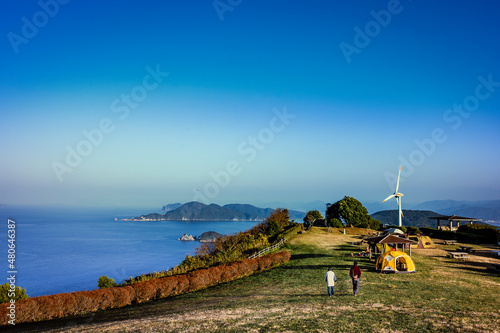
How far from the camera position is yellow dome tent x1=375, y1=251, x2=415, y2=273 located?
26.0 m

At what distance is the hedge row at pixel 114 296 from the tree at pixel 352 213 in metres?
46.4

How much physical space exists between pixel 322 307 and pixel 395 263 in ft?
41.4

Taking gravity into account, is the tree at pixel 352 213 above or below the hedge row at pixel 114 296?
above

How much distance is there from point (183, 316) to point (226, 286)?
10176mm

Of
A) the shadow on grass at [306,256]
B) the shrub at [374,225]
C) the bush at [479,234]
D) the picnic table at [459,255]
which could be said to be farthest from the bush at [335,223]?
the picnic table at [459,255]

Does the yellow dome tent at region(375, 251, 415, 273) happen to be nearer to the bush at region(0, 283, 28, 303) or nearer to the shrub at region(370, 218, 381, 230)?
the bush at region(0, 283, 28, 303)

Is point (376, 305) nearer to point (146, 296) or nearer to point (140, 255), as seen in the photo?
point (146, 296)

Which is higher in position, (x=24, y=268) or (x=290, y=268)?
(x=290, y=268)

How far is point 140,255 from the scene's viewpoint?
127 meters

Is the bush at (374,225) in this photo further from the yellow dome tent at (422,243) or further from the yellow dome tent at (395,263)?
the yellow dome tent at (395,263)

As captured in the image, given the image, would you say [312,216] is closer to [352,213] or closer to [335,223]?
[352,213]

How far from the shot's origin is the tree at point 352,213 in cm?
7125

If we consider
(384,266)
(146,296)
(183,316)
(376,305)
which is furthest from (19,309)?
(384,266)

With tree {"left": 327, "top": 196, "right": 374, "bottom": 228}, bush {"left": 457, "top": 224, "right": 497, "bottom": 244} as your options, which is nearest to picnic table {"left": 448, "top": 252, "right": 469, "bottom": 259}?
bush {"left": 457, "top": 224, "right": 497, "bottom": 244}
